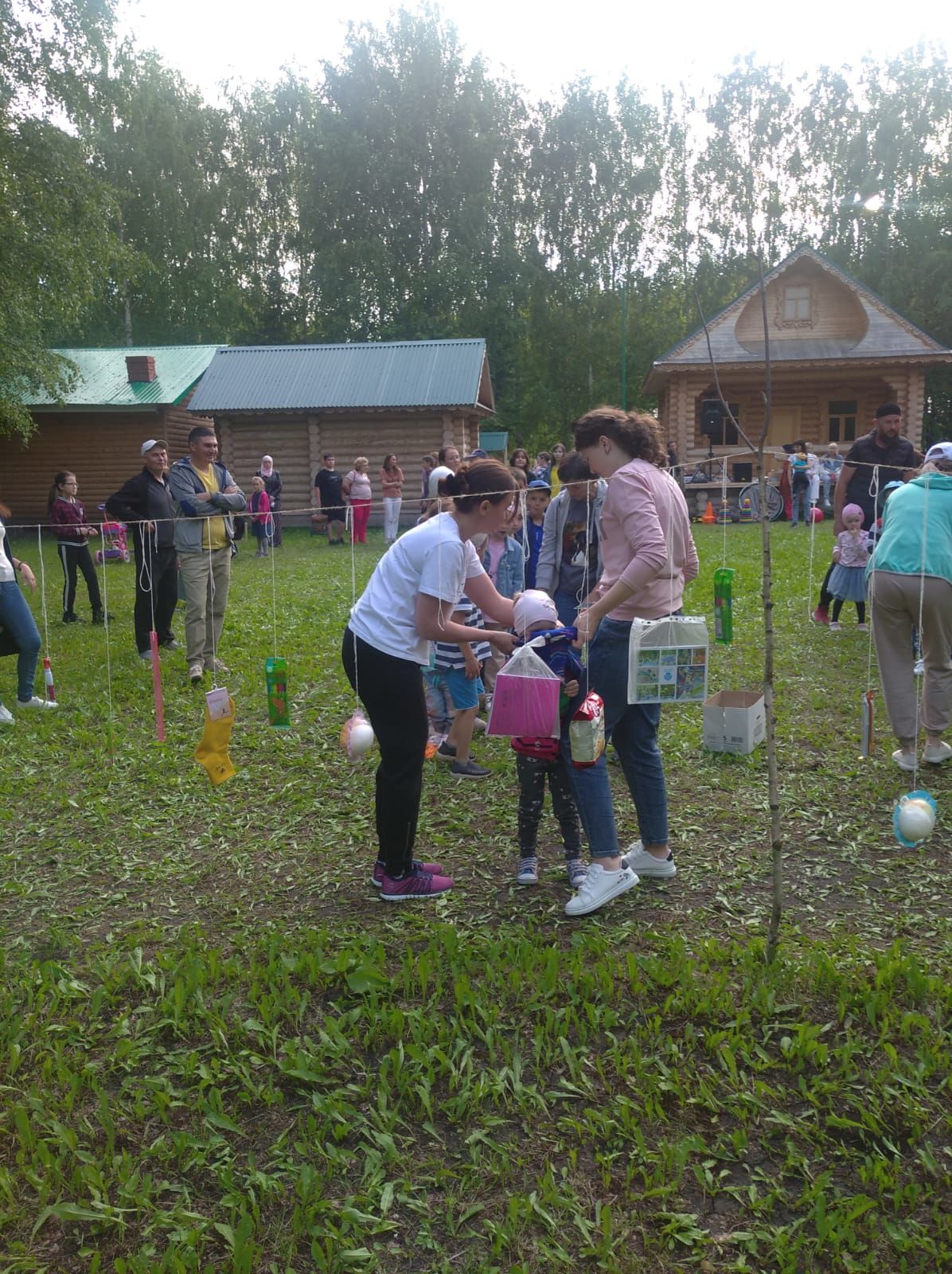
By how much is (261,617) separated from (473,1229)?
9206 millimetres

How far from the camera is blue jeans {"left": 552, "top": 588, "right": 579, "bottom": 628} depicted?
5711mm

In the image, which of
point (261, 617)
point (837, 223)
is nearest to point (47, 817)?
point (261, 617)

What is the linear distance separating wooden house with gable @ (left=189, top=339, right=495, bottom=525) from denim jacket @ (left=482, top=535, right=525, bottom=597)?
52.6ft

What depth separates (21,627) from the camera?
729 cm

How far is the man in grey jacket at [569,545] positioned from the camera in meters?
5.51

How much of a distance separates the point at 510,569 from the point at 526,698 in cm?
300

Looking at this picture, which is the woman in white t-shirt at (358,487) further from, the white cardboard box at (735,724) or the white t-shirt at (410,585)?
the white t-shirt at (410,585)

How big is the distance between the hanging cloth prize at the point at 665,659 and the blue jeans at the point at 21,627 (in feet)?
16.9

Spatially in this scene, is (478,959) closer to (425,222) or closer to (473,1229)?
(473,1229)

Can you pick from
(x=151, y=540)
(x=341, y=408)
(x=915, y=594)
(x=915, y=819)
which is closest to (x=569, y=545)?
(x=915, y=594)

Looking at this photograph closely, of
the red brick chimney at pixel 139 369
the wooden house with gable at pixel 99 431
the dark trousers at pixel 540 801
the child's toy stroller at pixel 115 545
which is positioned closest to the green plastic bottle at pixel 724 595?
the dark trousers at pixel 540 801

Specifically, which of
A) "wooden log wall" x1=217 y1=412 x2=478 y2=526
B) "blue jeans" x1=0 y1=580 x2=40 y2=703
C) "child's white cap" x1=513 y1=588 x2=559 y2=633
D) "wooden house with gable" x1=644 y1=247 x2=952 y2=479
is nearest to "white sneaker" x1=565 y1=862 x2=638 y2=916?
"child's white cap" x1=513 y1=588 x2=559 y2=633

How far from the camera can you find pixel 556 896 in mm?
4176

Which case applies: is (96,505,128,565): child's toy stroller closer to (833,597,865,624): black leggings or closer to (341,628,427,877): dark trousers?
(833,597,865,624): black leggings
